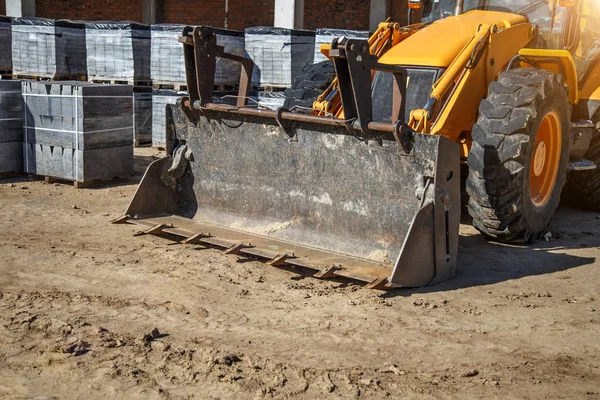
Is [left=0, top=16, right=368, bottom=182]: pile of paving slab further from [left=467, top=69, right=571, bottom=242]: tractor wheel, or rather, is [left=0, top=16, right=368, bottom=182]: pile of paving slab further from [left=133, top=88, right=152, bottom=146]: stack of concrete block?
[left=467, top=69, right=571, bottom=242]: tractor wheel

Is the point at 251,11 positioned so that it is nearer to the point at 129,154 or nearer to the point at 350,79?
the point at 129,154

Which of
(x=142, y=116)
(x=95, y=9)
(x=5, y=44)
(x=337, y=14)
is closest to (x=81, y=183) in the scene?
(x=142, y=116)

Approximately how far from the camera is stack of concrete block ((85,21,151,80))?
12.4 meters

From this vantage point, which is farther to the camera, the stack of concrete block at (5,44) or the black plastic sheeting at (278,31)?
the stack of concrete block at (5,44)

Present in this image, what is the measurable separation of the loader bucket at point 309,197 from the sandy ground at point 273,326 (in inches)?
7.6

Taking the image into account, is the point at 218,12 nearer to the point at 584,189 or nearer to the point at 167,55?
the point at 167,55

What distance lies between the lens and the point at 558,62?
7.78 metres

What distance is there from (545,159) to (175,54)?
6506 mm

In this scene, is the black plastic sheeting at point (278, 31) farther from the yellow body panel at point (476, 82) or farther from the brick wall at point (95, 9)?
the brick wall at point (95, 9)

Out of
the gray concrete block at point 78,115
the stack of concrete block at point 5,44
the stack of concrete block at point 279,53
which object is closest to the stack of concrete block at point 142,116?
the stack of concrete block at point 279,53

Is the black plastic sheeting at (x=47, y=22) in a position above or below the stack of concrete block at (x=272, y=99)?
above

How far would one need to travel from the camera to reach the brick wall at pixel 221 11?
60.6 ft

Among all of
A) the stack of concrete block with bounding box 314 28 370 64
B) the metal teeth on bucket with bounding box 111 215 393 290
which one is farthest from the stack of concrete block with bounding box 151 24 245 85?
the metal teeth on bucket with bounding box 111 215 393 290

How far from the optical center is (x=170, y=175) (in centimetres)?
752
